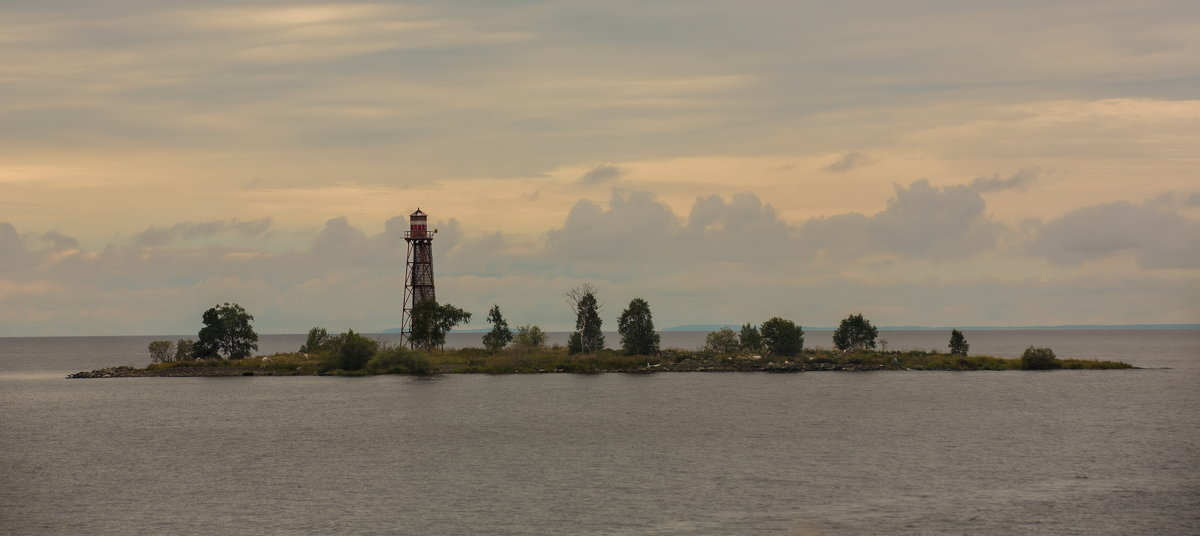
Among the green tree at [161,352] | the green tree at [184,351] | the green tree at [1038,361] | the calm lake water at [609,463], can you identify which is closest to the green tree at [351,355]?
the green tree at [184,351]

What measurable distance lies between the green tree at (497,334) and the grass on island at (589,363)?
7903 millimetres

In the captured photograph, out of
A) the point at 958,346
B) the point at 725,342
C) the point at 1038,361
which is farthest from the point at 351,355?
the point at 1038,361

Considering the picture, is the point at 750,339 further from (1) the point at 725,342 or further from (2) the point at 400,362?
(2) the point at 400,362

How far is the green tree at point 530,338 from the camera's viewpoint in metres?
158

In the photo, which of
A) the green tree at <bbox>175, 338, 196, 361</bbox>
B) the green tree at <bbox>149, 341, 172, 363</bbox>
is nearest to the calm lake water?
the green tree at <bbox>175, 338, 196, 361</bbox>

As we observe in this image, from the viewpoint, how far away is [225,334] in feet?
503

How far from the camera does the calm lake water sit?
4603 cm

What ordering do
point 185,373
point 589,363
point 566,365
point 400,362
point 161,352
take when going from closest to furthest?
1. point 400,362
2. point 589,363
3. point 185,373
4. point 566,365
5. point 161,352

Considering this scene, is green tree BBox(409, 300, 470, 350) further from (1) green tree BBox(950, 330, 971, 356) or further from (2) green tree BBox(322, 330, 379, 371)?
(1) green tree BBox(950, 330, 971, 356)

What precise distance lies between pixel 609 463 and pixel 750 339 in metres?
103

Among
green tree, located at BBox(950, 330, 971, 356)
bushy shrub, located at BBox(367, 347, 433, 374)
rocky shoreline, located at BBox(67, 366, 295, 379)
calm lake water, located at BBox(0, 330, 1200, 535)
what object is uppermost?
green tree, located at BBox(950, 330, 971, 356)

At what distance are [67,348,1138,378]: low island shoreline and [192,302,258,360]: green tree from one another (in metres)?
5.65

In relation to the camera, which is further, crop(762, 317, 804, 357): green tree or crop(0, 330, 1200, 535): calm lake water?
crop(762, 317, 804, 357): green tree

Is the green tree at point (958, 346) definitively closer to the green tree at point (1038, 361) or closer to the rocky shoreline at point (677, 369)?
the green tree at point (1038, 361)
